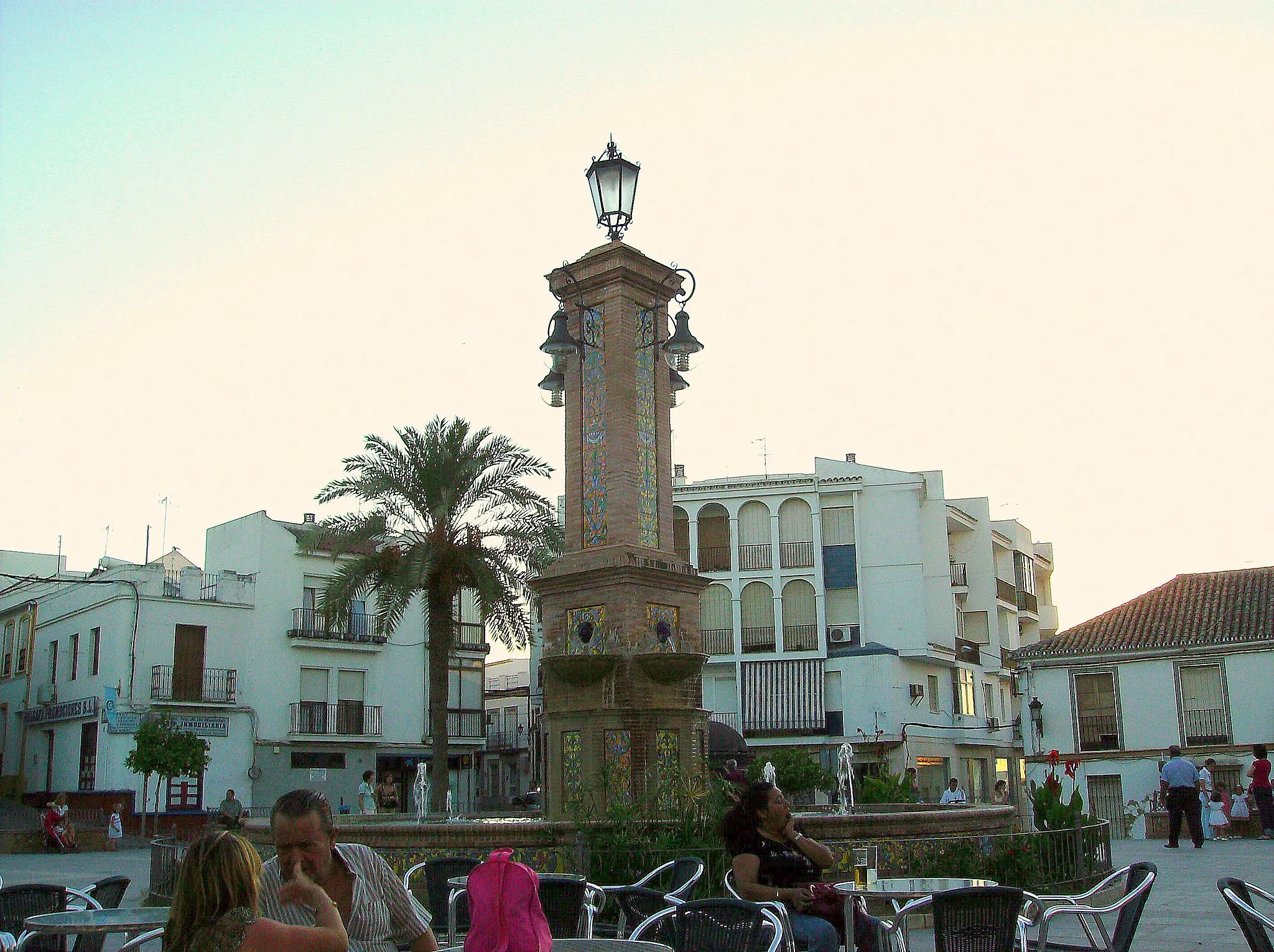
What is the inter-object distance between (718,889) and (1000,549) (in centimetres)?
4503

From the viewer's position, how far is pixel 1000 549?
52812 mm

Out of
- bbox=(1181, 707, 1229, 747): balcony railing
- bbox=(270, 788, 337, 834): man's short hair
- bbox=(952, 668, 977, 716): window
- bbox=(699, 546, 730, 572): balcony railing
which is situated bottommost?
bbox=(270, 788, 337, 834): man's short hair

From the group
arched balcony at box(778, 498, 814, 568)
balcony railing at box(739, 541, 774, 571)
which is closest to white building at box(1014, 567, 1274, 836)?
arched balcony at box(778, 498, 814, 568)

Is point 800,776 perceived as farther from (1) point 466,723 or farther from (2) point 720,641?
(1) point 466,723

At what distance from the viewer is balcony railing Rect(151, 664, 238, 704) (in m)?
35.8

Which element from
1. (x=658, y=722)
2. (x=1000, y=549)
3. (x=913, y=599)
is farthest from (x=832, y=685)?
(x=658, y=722)

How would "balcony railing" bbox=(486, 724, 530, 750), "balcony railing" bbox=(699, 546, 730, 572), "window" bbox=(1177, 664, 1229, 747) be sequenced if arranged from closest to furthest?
"window" bbox=(1177, 664, 1229, 747), "balcony railing" bbox=(699, 546, 730, 572), "balcony railing" bbox=(486, 724, 530, 750)

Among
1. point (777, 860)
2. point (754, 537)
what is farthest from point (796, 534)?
point (777, 860)

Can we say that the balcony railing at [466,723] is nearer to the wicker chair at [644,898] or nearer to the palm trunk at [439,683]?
the palm trunk at [439,683]

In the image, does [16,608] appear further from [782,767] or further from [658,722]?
[658,722]

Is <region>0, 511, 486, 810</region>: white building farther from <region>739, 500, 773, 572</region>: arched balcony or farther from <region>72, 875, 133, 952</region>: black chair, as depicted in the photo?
<region>72, 875, 133, 952</region>: black chair

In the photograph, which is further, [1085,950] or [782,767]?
[782,767]

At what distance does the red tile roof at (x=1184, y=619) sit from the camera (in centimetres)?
3136

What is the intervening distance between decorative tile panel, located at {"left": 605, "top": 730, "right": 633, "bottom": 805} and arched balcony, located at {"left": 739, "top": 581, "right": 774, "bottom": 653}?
30684mm
